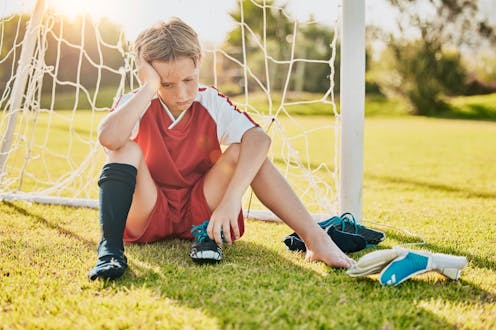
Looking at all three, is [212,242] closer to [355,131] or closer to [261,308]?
[261,308]

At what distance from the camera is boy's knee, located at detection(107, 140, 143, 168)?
1894 mm

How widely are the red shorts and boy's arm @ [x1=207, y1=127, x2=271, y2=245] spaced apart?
0.22 m

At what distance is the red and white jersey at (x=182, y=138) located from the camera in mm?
2111

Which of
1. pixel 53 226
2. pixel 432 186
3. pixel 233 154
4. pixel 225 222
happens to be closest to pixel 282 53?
pixel 432 186

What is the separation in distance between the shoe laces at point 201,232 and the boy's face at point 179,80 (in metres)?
0.43

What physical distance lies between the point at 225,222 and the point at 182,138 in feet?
1.49

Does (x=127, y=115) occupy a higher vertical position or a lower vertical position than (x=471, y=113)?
higher

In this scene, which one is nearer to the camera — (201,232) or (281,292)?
(281,292)

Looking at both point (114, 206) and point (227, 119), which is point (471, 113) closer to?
point (227, 119)

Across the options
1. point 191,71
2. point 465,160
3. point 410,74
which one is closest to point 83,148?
point 465,160

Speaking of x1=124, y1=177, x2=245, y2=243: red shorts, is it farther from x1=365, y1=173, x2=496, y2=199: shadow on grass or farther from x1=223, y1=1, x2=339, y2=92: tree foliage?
x1=223, y1=1, x2=339, y2=92: tree foliage

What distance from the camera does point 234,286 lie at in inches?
64.7

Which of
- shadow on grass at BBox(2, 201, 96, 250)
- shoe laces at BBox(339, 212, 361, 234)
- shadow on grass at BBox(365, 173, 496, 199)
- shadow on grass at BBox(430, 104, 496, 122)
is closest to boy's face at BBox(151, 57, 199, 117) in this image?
shadow on grass at BBox(2, 201, 96, 250)

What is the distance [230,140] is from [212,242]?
37 centimetres
